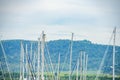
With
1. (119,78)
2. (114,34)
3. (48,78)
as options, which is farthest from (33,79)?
(119,78)

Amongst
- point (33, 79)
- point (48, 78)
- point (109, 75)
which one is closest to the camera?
point (33, 79)

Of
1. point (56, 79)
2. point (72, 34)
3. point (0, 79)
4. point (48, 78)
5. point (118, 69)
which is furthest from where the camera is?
point (118, 69)

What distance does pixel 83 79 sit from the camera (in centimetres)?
5759

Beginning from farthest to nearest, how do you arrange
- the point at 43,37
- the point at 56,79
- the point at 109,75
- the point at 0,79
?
the point at 109,75 < the point at 0,79 < the point at 56,79 < the point at 43,37

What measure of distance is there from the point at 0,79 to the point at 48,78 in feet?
27.1

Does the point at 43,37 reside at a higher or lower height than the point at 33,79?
higher

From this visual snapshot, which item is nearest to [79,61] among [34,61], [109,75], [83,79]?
[83,79]

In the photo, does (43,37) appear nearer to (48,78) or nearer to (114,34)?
(114,34)

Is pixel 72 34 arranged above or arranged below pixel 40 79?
above

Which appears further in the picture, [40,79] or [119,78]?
[119,78]

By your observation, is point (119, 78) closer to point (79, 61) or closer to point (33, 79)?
point (79, 61)

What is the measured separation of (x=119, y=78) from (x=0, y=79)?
59.3 feet

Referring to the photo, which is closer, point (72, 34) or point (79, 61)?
point (72, 34)

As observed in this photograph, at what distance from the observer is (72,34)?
162 ft
